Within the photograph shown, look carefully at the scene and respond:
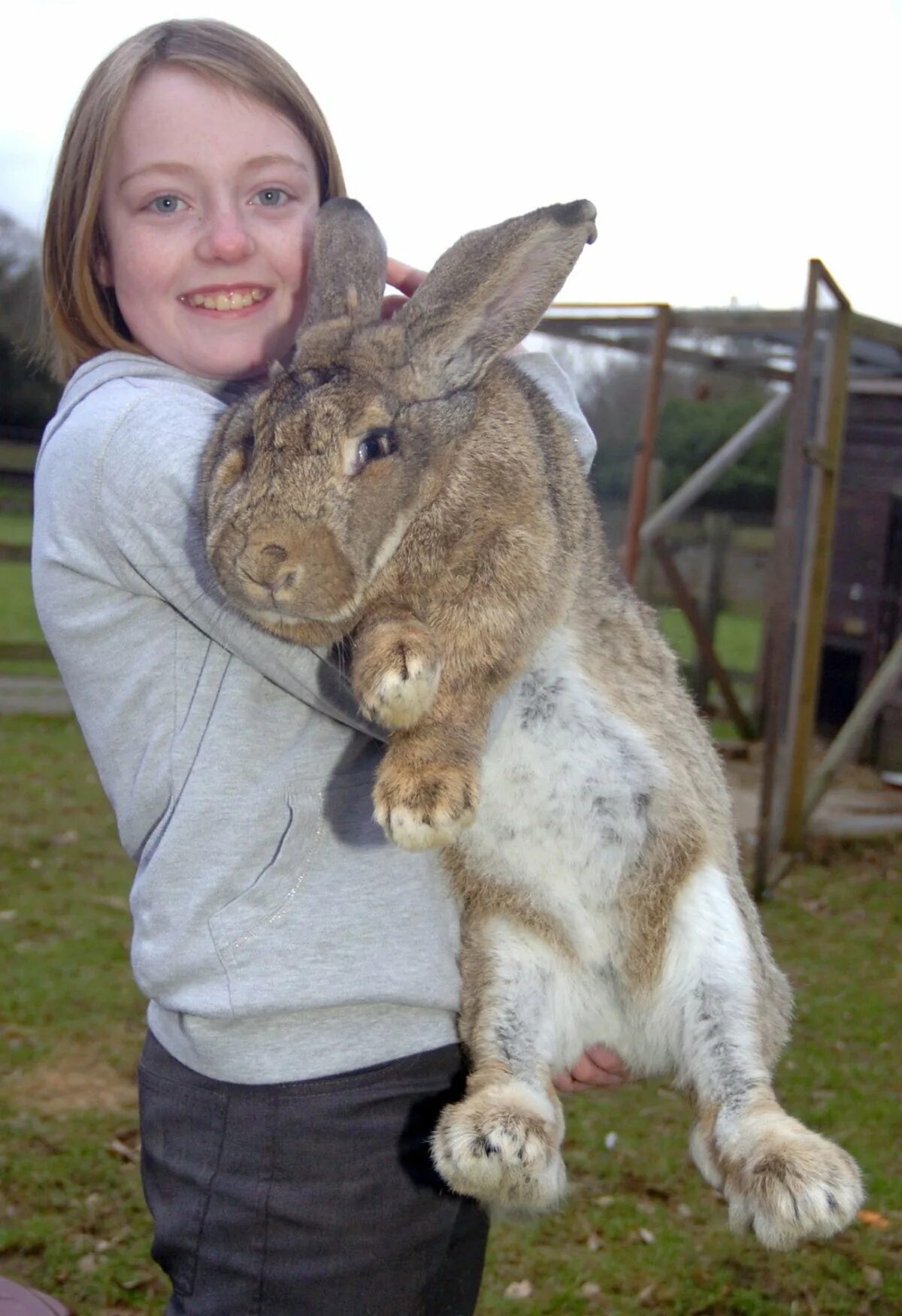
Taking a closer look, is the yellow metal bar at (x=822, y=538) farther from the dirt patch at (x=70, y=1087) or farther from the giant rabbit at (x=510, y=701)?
the giant rabbit at (x=510, y=701)

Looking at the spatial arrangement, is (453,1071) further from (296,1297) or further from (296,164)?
(296,164)

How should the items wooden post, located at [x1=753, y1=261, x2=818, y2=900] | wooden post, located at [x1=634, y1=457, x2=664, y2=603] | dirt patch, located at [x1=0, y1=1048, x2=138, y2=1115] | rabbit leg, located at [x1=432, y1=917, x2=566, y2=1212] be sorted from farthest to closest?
1. wooden post, located at [x1=634, y1=457, x2=664, y2=603]
2. wooden post, located at [x1=753, y1=261, x2=818, y2=900]
3. dirt patch, located at [x1=0, y1=1048, x2=138, y2=1115]
4. rabbit leg, located at [x1=432, y1=917, x2=566, y2=1212]

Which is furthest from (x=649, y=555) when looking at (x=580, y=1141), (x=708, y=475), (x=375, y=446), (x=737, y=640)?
(x=375, y=446)

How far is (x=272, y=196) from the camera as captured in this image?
7.34 feet

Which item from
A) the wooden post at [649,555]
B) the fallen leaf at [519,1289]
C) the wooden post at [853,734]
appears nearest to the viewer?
the fallen leaf at [519,1289]

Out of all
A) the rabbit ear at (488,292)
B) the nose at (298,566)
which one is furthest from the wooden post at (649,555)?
the nose at (298,566)

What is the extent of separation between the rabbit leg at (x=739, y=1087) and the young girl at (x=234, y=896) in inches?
15.4

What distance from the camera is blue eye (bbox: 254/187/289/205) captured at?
7.28 feet

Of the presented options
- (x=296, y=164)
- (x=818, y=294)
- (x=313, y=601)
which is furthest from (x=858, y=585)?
(x=313, y=601)

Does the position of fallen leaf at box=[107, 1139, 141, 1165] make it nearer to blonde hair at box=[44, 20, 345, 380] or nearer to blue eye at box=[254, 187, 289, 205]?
blonde hair at box=[44, 20, 345, 380]

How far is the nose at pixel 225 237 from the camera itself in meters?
2.09

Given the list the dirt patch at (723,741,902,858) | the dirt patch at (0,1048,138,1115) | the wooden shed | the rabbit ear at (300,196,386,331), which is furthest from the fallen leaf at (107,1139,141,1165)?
the wooden shed

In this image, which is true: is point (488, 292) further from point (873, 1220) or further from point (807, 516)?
point (807, 516)

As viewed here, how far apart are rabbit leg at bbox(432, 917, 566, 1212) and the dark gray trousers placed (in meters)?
0.10
